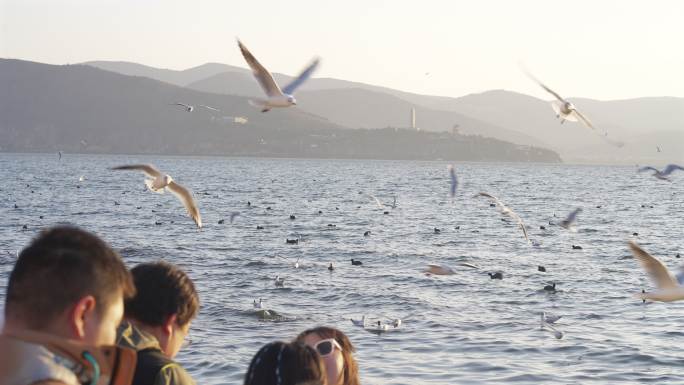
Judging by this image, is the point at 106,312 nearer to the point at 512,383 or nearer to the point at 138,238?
the point at 512,383

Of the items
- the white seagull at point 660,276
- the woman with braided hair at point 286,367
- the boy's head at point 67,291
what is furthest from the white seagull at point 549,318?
the boy's head at point 67,291

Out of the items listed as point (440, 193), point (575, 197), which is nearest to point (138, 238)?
point (440, 193)

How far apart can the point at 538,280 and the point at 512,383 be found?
11.6m

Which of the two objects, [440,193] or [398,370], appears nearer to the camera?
[398,370]

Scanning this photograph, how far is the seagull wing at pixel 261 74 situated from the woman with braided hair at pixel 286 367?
5.95 meters

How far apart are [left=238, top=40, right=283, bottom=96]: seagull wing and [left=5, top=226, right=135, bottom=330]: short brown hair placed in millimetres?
6936

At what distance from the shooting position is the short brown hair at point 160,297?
13.5 ft

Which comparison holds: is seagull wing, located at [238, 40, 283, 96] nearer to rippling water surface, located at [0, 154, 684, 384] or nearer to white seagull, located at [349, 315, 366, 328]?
rippling water surface, located at [0, 154, 684, 384]

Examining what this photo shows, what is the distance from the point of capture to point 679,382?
14016mm

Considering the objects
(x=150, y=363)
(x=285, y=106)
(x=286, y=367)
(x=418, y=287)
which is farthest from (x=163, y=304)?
(x=418, y=287)

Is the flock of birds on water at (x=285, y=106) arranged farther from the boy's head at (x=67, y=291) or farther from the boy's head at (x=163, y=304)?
the boy's head at (x=67, y=291)

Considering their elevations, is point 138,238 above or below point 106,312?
below

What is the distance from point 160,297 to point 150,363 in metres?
0.43

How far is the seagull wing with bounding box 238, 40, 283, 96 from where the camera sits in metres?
9.62
